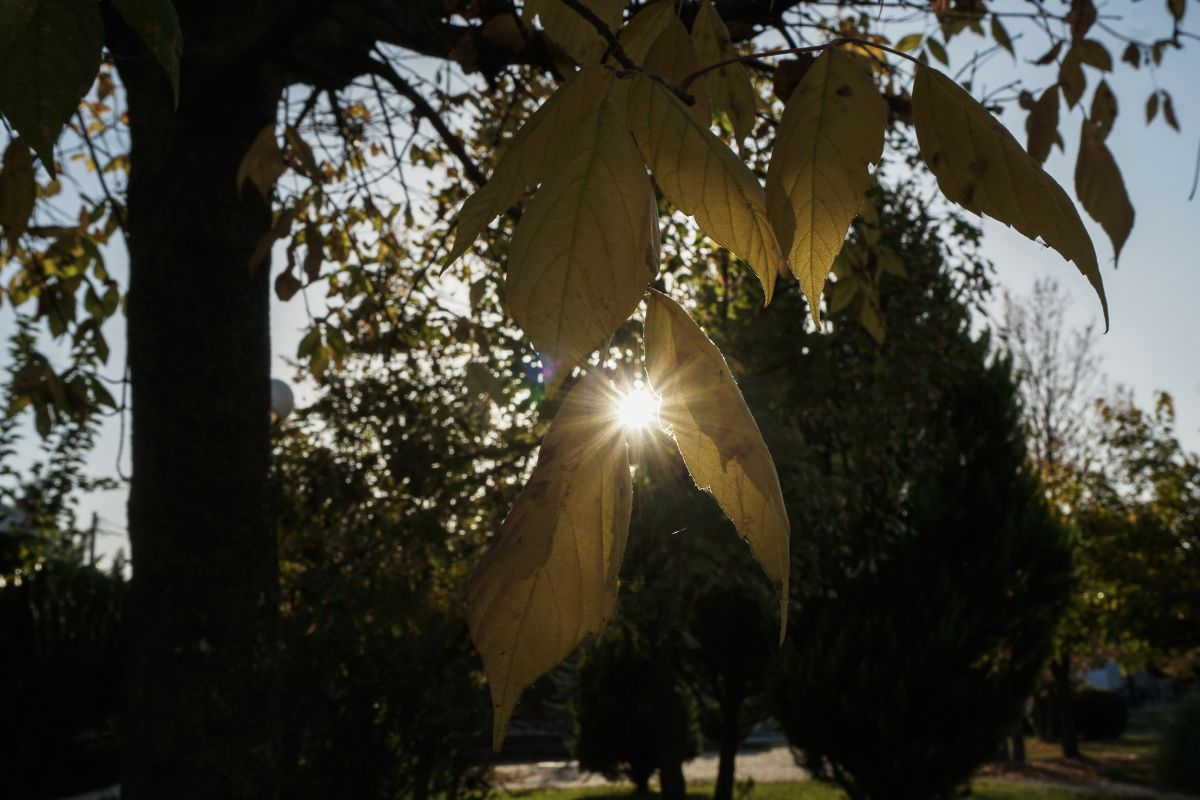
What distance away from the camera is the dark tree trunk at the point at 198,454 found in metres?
2.39

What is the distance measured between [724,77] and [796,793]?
1449 centimetres

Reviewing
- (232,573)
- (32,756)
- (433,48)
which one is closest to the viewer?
(232,573)

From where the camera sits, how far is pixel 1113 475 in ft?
73.4

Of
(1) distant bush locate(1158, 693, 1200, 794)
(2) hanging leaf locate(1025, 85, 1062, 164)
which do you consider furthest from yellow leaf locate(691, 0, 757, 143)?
(1) distant bush locate(1158, 693, 1200, 794)

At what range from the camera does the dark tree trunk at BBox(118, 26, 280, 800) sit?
239 cm

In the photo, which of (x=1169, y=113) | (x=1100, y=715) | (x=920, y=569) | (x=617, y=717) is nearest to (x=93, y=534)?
(x=617, y=717)

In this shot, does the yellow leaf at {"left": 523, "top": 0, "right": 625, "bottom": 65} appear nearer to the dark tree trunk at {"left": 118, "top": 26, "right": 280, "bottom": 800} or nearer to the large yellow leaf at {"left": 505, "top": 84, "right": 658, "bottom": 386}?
the large yellow leaf at {"left": 505, "top": 84, "right": 658, "bottom": 386}

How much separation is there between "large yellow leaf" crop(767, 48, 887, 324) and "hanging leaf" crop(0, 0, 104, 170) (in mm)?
466

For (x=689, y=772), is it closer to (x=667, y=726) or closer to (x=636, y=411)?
(x=667, y=726)

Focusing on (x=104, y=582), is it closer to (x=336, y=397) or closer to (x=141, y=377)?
(x=336, y=397)

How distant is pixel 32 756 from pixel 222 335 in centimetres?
1107

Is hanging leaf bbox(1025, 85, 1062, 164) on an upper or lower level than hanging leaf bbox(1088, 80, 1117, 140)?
lower

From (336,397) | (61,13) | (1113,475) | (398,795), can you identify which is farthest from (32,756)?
(1113,475)

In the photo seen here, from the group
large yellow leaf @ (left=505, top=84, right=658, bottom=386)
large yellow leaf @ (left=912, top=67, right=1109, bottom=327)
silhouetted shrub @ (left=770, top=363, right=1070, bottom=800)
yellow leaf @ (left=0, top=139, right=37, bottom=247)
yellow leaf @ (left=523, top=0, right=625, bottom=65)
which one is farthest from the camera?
silhouetted shrub @ (left=770, top=363, right=1070, bottom=800)
